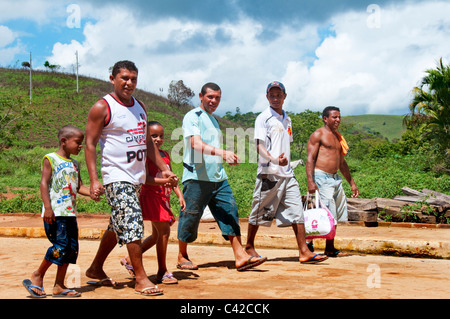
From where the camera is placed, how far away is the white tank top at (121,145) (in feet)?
13.6

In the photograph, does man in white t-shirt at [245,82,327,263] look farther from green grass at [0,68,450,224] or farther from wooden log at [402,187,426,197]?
wooden log at [402,187,426,197]

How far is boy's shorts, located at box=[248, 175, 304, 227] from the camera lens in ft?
19.3

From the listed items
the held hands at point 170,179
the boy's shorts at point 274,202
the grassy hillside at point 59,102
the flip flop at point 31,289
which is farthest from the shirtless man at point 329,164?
the grassy hillside at point 59,102

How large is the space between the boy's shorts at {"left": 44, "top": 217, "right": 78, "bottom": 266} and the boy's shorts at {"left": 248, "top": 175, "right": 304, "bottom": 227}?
2437 mm

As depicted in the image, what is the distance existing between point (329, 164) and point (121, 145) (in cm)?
348

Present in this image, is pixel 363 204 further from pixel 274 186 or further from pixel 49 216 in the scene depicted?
pixel 49 216

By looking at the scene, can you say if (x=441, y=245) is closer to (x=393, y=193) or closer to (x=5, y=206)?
(x=393, y=193)

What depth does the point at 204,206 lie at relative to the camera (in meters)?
5.36

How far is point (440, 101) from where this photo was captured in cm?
2098

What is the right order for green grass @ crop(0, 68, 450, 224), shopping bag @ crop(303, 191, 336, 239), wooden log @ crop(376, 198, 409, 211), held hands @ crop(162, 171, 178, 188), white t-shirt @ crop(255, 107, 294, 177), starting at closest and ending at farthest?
held hands @ crop(162, 171, 178, 188) < white t-shirt @ crop(255, 107, 294, 177) < shopping bag @ crop(303, 191, 336, 239) < wooden log @ crop(376, 198, 409, 211) < green grass @ crop(0, 68, 450, 224)

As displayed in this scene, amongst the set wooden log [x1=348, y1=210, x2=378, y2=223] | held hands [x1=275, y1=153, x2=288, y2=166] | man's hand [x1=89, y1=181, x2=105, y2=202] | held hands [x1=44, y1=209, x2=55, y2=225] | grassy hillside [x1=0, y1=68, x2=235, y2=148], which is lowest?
wooden log [x1=348, y1=210, x2=378, y2=223]

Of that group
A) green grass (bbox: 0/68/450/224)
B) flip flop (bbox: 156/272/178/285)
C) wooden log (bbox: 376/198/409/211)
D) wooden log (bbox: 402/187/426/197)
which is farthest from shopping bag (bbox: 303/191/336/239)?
wooden log (bbox: 402/187/426/197)

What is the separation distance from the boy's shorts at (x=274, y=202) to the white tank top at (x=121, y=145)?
2031 millimetres
